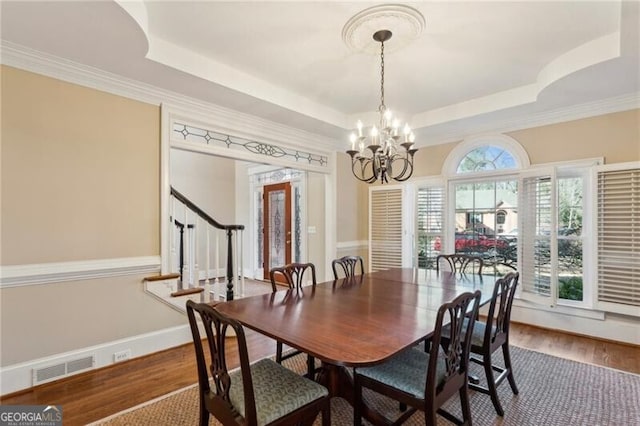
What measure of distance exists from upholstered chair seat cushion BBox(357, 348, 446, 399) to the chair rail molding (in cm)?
228

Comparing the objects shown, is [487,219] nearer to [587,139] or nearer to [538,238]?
[538,238]

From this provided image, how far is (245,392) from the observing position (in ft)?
4.40

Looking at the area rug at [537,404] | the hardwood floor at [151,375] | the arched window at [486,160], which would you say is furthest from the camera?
the arched window at [486,160]

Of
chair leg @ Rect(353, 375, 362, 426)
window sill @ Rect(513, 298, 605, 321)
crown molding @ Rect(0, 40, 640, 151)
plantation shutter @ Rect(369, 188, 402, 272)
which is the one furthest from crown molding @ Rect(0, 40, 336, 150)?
window sill @ Rect(513, 298, 605, 321)

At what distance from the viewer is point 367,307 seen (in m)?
2.11

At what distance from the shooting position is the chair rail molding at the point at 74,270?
2355 millimetres

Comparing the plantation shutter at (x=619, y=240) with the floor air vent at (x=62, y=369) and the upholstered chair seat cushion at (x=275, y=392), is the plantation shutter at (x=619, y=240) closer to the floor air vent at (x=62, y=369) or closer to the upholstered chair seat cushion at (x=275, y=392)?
the upholstered chair seat cushion at (x=275, y=392)

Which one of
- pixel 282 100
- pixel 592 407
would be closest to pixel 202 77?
pixel 282 100

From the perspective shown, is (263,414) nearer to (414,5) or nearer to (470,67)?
(414,5)

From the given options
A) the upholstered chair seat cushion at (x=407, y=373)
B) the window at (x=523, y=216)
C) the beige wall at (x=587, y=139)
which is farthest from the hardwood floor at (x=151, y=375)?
the beige wall at (x=587, y=139)

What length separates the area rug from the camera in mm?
2055

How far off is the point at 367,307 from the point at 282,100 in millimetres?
2467

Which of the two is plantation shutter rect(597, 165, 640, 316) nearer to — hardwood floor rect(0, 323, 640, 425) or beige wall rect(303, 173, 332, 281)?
hardwood floor rect(0, 323, 640, 425)

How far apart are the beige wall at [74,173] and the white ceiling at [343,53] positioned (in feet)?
1.14
